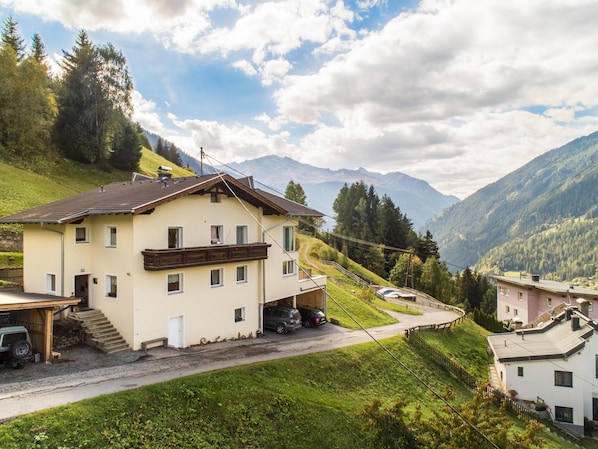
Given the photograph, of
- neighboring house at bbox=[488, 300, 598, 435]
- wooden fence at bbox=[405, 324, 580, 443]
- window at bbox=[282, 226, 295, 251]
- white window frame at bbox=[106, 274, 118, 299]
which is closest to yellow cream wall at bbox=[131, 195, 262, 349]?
white window frame at bbox=[106, 274, 118, 299]

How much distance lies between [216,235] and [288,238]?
286 inches

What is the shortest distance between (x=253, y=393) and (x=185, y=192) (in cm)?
1227

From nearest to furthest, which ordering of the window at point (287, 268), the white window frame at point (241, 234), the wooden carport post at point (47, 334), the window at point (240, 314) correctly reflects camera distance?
the wooden carport post at point (47, 334) → the window at point (240, 314) → the white window frame at point (241, 234) → the window at point (287, 268)

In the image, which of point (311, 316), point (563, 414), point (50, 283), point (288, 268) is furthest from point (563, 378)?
point (50, 283)

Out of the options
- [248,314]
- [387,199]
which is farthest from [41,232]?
[387,199]

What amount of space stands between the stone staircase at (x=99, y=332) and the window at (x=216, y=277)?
21.0 feet

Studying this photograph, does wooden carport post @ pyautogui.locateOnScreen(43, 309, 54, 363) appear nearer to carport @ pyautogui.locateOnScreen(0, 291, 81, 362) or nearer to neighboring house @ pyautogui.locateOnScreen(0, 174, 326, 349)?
carport @ pyautogui.locateOnScreen(0, 291, 81, 362)

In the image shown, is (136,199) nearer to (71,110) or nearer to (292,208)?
(292,208)

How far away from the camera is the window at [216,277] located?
2702 centimetres

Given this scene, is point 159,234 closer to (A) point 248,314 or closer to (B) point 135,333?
(B) point 135,333

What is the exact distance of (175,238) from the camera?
25.6 m

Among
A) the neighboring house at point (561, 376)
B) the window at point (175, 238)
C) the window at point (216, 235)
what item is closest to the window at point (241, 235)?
the window at point (216, 235)

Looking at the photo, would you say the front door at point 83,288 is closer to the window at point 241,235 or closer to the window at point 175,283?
the window at point 175,283

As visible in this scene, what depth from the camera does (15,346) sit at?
1870 cm
